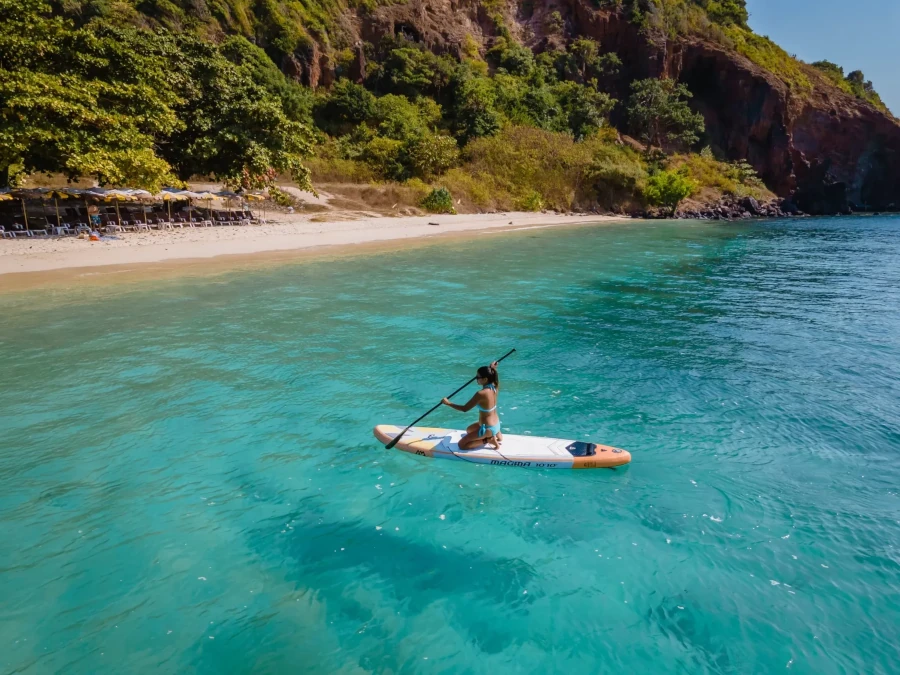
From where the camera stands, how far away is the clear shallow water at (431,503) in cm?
512

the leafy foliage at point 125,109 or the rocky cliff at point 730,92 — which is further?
the rocky cliff at point 730,92

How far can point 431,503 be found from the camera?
23.7 ft

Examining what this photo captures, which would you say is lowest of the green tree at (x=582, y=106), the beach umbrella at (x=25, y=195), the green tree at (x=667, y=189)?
the beach umbrella at (x=25, y=195)

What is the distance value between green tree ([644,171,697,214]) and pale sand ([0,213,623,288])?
23640mm

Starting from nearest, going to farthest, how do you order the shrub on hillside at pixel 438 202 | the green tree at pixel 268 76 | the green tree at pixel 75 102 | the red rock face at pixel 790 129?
1. the green tree at pixel 75 102
2. the shrub on hillside at pixel 438 202
3. the green tree at pixel 268 76
4. the red rock face at pixel 790 129

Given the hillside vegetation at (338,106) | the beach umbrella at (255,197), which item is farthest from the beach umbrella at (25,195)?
the beach umbrella at (255,197)

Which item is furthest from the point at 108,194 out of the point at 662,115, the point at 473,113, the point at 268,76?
the point at 662,115

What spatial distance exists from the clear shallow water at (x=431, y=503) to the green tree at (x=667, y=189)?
44.8 metres

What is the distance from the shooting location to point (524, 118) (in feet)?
191

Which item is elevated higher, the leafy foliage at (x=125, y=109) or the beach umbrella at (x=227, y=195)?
the leafy foliage at (x=125, y=109)

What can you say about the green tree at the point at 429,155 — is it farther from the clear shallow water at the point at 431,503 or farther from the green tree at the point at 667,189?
the clear shallow water at the point at 431,503

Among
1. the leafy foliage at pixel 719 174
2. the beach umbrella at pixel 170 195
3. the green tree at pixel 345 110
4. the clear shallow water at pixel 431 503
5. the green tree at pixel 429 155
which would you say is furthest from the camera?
the leafy foliage at pixel 719 174

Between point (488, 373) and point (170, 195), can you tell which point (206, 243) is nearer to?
point (170, 195)

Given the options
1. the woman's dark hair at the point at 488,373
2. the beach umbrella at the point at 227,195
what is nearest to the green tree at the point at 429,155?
the beach umbrella at the point at 227,195
